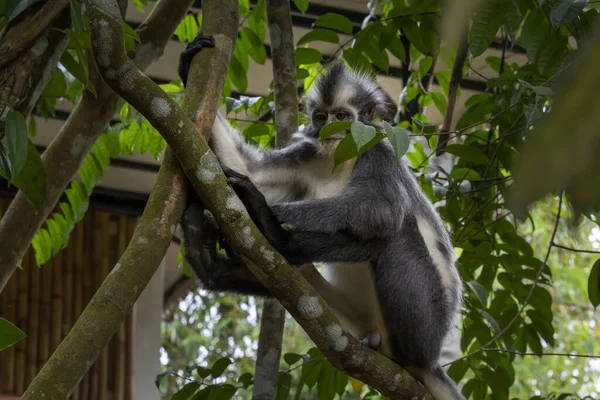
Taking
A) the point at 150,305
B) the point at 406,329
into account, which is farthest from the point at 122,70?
the point at 150,305

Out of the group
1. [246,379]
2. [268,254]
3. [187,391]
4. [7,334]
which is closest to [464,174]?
[246,379]

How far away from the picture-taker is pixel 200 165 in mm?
2295

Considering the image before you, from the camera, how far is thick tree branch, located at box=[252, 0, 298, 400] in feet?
11.8

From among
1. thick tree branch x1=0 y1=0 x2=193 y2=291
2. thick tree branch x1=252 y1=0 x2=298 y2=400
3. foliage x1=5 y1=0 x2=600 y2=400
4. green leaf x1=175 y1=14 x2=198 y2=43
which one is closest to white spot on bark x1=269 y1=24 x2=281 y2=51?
thick tree branch x1=252 y1=0 x2=298 y2=400

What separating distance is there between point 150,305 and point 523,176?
7.84 metres

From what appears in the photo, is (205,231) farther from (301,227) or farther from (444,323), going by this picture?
(444,323)

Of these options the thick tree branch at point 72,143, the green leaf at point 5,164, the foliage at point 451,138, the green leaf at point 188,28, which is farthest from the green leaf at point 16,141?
the green leaf at point 188,28

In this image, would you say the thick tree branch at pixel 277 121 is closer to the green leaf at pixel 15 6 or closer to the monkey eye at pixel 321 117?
the monkey eye at pixel 321 117

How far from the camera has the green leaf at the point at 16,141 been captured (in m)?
2.29

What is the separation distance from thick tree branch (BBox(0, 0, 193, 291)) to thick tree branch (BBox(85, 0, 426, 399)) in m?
1.16

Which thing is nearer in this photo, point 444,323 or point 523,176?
point 523,176

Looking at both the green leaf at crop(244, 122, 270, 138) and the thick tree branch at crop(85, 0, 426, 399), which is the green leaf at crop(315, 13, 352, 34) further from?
the thick tree branch at crop(85, 0, 426, 399)

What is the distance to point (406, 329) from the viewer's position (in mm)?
3396

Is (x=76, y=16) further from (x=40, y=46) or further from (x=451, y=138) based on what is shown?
(x=451, y=138)
